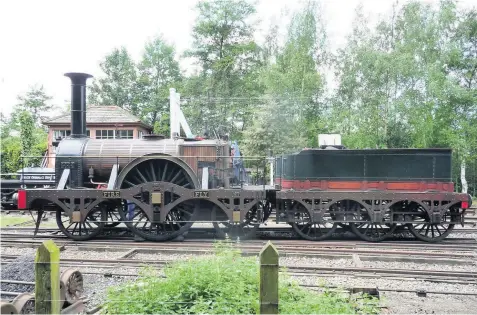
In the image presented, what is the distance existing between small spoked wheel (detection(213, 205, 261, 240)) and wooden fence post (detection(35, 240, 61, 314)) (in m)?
6.16

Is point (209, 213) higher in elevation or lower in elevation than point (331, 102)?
lower

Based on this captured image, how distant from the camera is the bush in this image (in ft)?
12.0

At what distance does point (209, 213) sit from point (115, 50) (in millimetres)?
9404

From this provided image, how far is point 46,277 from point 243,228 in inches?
264

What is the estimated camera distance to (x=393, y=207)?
940 cm

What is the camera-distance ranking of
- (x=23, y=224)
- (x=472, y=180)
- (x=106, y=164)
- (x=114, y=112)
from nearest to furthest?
1. (x=106, y=164)
2. (x=23, y=224)
3. (x=472, y=180)
4. (x=114, y=112)

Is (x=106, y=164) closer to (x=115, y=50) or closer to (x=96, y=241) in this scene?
(x=96, y=241)

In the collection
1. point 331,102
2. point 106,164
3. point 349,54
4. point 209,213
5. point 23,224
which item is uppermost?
point 349,54

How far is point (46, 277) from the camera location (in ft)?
10.4

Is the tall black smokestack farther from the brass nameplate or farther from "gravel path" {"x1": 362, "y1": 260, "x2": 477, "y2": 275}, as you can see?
"gravel path" {"x1": 362, "y1": 260, "x2": 477, "y2": 275}

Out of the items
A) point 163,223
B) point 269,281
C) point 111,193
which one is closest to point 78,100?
point 111,193

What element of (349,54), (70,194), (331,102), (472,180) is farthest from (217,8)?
(472,180)

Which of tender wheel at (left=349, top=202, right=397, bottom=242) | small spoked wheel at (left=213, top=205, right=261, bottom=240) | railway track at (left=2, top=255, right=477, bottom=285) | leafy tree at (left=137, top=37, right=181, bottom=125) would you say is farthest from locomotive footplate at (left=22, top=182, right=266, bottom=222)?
leafy tree at (left=137, top=37, right=181, bottom=125)

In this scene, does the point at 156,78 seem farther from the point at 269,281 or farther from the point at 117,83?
the point at 269,281
